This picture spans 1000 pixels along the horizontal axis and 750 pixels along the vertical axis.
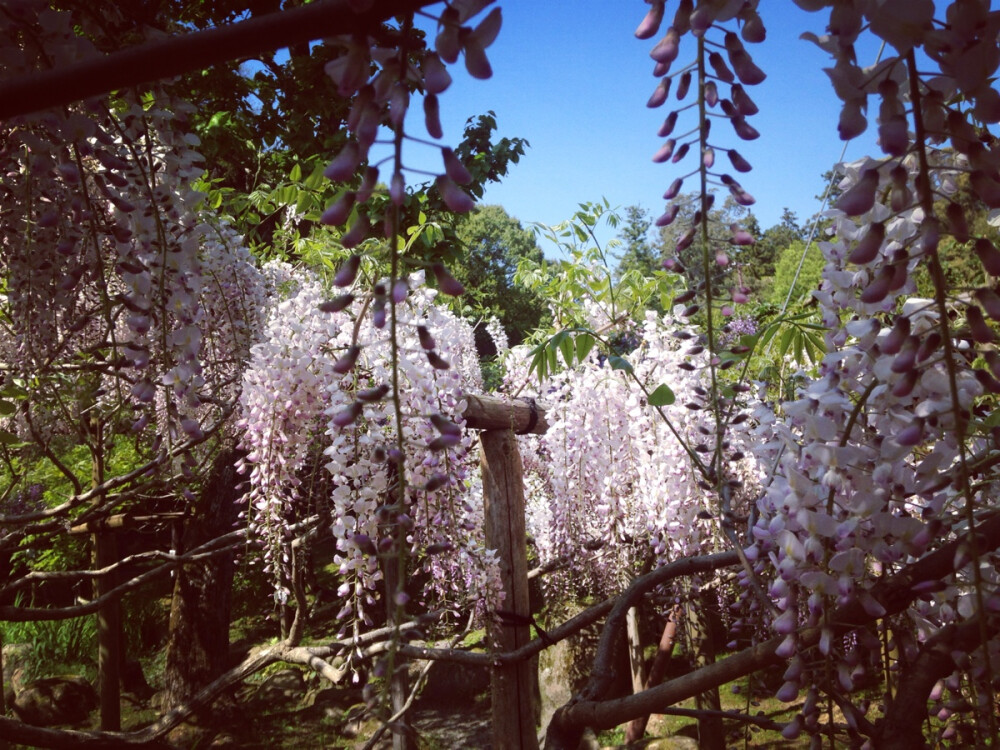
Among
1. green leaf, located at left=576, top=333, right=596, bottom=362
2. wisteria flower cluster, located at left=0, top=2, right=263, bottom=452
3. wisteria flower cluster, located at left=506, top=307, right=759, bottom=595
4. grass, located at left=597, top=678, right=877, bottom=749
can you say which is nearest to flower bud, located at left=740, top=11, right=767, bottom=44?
wisteria flower cluster, located at left=0, top=2, right=263, bottom=452

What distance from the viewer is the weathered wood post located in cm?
272

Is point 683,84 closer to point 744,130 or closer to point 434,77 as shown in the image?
point 744,130

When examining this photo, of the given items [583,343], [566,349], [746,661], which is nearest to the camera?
[746,661]

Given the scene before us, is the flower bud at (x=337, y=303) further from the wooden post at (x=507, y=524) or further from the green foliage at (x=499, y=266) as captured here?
the green foliage at (x=499, y=266)

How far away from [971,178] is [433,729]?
6.30 m

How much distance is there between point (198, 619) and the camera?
517cm

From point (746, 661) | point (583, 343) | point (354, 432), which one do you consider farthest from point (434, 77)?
point (354, 432)

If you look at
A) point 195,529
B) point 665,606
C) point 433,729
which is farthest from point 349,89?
point 433,729

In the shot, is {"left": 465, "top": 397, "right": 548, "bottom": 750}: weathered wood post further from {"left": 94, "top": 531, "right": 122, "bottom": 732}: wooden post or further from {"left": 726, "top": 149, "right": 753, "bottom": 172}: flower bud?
{"left": 94, "top": 531, "right": 122, "bottom": 732}: wooden post

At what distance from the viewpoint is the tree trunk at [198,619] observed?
509 cm

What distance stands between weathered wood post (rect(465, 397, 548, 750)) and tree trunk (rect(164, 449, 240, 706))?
265 cm

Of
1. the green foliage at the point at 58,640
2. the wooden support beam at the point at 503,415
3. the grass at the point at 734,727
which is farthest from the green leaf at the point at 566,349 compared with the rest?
the green foliage at the point at 58,640

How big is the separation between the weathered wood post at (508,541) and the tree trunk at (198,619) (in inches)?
104

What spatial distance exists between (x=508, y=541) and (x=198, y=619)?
10.6 feet
